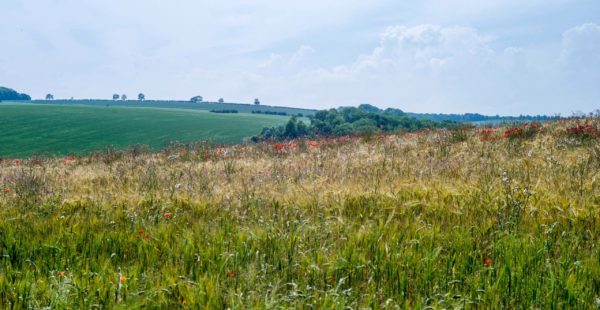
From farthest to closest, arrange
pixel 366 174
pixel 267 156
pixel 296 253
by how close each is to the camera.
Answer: pixel 267 156, pixel 366 174, pixel 296 253

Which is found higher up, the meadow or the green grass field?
the meadow

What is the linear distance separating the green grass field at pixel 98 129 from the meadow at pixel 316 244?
5886cm

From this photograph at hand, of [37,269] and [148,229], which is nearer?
[37,269]

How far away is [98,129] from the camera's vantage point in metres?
87.4

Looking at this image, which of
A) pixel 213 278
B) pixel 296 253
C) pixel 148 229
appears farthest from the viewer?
pixel 148 229

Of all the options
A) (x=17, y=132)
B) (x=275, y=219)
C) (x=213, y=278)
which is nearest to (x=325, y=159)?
(x=275, y=219)

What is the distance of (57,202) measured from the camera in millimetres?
5320

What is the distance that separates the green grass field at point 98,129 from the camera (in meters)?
70.5

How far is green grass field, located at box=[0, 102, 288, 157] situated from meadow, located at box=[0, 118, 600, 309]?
5886 cm

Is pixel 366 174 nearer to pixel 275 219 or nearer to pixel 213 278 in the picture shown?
pixel 275 219

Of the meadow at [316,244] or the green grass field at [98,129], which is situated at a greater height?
the meadow at [316,244]

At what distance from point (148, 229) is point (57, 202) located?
7.27 ft

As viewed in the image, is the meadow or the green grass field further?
the green grass field

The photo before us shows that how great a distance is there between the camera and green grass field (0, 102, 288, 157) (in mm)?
70506
